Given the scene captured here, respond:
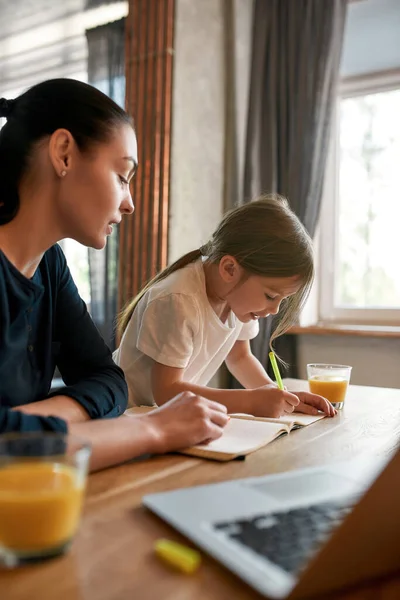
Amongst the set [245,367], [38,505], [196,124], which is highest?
[196,124]

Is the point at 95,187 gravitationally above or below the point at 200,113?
below

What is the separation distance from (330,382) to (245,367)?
475mm

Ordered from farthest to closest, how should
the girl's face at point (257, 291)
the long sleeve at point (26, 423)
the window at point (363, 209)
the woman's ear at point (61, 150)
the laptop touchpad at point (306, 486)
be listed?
the window at point (363, 209)
the girl's face at point (257, 291)
the woman's ear at point (61, 150)
the long sleeve at point (26, 423)
the laptop touchpad at point (306, 486)

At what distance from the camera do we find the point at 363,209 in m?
3.04

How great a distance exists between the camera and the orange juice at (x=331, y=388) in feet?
4.34

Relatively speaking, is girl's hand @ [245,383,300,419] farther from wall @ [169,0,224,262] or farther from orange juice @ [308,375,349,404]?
wall @ [169,0,224,262]

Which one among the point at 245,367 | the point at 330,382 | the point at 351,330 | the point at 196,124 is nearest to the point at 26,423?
the point at 330,382

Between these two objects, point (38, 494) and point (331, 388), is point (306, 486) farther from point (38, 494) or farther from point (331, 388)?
point (331, 388)

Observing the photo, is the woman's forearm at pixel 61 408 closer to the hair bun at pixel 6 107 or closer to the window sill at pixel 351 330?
the hair bun at pixel 6 107

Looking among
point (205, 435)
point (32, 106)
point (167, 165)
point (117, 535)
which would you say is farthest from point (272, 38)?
point (117, 535)

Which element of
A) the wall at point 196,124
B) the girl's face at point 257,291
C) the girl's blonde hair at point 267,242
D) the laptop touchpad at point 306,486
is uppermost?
the wall at point 196,124

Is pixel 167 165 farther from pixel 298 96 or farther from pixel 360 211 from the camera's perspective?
pixel 360 211

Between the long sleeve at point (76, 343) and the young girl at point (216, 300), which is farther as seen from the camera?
the young girl at point (216, 300)

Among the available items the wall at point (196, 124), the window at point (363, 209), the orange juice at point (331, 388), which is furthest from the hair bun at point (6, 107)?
the window at point (363, 209)
